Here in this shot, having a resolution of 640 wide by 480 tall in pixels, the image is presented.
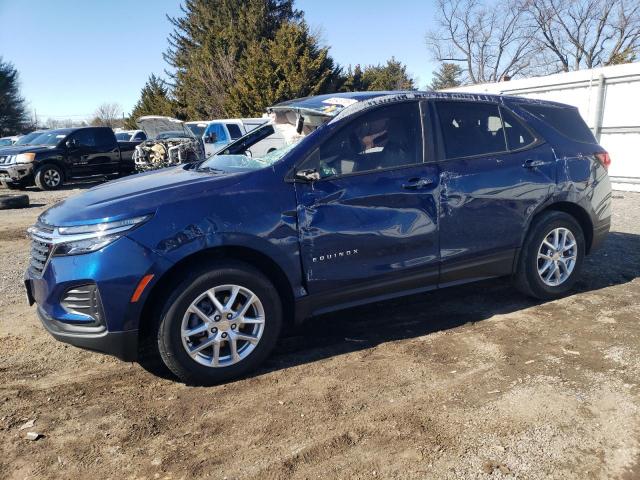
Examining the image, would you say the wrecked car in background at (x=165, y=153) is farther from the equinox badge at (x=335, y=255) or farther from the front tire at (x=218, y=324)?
the front tire at (x=218, y=324)

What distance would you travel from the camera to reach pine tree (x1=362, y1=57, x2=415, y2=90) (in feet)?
117

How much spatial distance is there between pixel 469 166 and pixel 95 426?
3229 millimetres

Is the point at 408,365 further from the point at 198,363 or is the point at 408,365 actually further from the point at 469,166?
the point at 469,166

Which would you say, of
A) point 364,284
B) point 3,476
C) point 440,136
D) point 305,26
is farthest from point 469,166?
point 305,26

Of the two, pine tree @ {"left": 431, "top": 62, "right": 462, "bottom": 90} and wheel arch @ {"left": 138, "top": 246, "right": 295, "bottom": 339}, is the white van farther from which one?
pine tree @ {"left": 431, "top": 62, "right": 462, "bottom": 90}

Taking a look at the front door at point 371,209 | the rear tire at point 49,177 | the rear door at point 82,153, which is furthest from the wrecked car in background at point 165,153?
the front door at point 371,209

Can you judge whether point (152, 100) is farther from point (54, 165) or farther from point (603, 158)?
point (603, 158)

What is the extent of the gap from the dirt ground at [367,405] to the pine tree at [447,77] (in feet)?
166

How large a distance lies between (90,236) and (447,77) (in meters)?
58.1

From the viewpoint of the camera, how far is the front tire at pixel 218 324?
122 inches

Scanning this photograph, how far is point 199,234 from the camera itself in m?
3.12

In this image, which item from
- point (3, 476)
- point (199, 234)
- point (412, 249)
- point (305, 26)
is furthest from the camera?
point (305, 26)

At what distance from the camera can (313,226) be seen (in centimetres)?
345

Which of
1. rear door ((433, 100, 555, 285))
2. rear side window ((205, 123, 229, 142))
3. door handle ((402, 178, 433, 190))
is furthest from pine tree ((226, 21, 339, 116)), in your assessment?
door handle ((402, 178, 433, 190))
